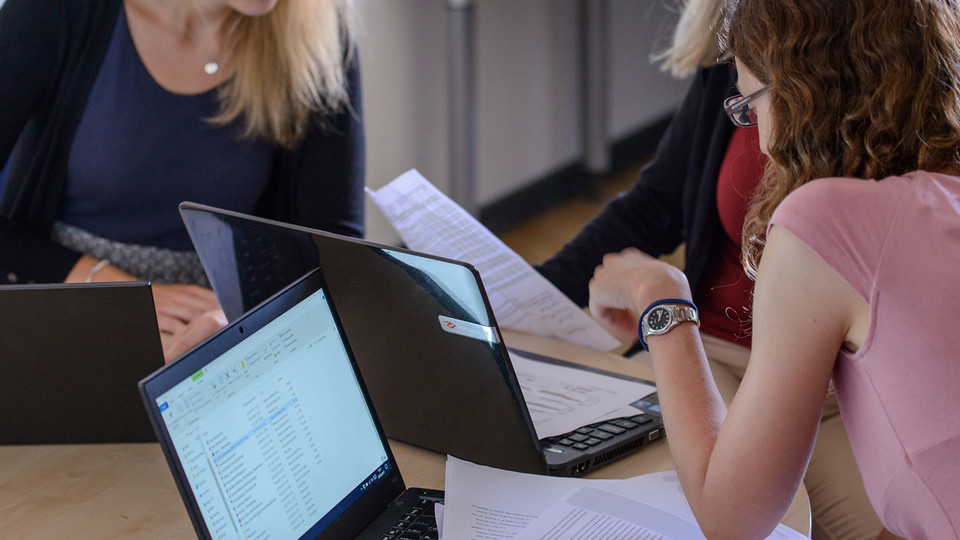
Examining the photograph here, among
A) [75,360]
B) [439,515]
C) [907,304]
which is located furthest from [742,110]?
[75,360]

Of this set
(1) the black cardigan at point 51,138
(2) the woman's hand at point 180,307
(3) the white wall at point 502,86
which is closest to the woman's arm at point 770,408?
(2) the woman's hand at point 180,307

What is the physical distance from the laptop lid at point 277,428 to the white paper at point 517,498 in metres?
0.07

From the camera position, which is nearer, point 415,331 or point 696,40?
point 415,331

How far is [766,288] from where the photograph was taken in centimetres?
76

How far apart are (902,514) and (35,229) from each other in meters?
→ 1.36

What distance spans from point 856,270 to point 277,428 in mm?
481

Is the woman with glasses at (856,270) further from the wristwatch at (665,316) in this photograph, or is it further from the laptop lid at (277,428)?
the laptop lid at (277,428)

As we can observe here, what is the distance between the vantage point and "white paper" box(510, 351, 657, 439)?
1.04 metres

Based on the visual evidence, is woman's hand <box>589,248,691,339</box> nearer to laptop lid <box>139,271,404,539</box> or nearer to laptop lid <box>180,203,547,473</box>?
laptop lid <box>180,203,547,473</box>

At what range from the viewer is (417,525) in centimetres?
85

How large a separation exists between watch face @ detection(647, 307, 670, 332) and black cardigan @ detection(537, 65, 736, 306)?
1.73 ft

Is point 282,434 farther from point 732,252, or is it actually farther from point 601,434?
point 732,252

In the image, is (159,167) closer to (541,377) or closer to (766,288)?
(541,377)

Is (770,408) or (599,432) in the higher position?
(770,408)
